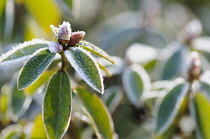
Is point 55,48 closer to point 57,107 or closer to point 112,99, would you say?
point 57,107

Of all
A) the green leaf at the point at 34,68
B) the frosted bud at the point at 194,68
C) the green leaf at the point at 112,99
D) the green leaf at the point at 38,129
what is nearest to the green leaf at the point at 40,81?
the green leaf at the point at 38,129

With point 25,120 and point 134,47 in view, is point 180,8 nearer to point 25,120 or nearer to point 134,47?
point 134,47

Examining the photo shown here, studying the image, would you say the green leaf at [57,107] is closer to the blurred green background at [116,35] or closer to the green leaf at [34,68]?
the green leaf at [34,68]

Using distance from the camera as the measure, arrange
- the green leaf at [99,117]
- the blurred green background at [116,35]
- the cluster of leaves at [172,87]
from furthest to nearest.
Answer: the blurred green background at [116,35] → the cluster of leaves at [172,87] → the green leaf at [99,117]

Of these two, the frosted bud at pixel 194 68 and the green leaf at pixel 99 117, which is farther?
the frosted bud at pixel 194 68

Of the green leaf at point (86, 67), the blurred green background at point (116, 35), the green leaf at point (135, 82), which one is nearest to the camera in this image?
the green leaf at point (86, 67)

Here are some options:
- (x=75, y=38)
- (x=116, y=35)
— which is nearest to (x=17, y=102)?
(x=75, y=38)
